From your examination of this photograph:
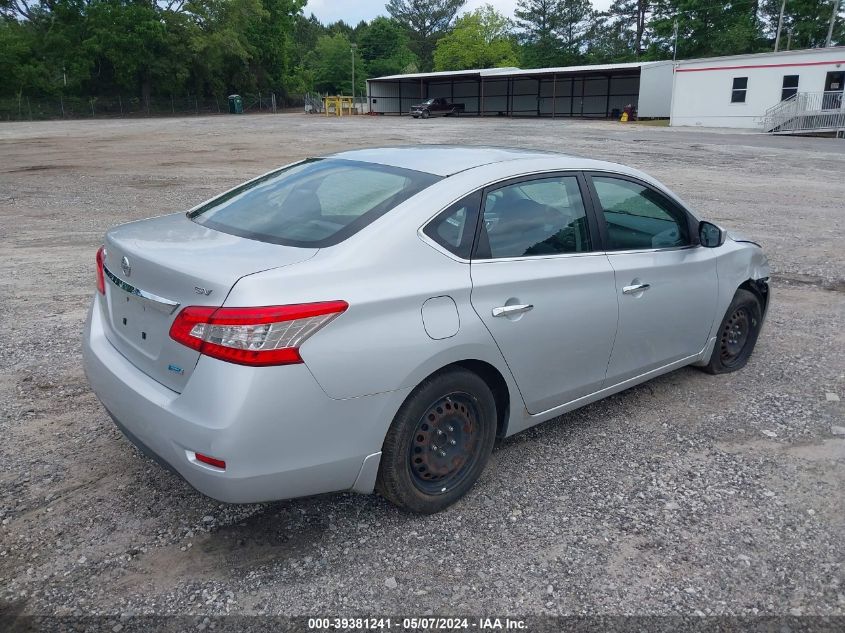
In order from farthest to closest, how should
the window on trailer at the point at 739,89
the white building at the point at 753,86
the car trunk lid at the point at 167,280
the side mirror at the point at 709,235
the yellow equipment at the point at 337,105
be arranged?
the yellow equipment at the point at 337,105
the window on trailer at the point at 739,89
the white building at the point at 753,86
the side mirror at the point at 709,235
the car trunk lid at the point at 167,280

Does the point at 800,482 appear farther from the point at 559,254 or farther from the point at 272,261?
the point at 272,261

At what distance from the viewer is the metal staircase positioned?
30781mm

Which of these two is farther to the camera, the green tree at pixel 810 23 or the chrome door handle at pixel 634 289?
the green tree at pixel 810 23

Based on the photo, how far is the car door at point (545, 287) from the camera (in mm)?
3256

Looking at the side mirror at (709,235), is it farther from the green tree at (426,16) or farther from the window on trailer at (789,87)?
the green tree at (426,16)

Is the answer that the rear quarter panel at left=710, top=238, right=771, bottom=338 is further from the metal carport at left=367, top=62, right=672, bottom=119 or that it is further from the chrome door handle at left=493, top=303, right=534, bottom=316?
the metal carport at left=367, top=62, right=672, bottom=119

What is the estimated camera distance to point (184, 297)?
2693 mm

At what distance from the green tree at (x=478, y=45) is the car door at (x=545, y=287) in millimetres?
82587

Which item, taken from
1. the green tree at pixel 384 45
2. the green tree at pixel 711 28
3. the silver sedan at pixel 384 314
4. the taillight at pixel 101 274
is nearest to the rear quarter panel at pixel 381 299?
the silver sedan at pixel 384 314

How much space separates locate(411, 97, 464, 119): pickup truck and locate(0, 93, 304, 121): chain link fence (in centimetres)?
2452

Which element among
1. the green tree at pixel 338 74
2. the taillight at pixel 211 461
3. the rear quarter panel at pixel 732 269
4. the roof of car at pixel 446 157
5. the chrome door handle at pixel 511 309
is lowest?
the taillight at pixel 211 461

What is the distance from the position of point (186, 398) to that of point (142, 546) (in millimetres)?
809

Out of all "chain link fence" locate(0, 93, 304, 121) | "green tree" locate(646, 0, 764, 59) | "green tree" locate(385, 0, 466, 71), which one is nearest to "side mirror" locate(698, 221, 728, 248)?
"chain link fence" locate(0, 93, 304, 121)

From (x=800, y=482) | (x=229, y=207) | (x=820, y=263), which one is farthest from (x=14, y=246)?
(x=820, y=263)
